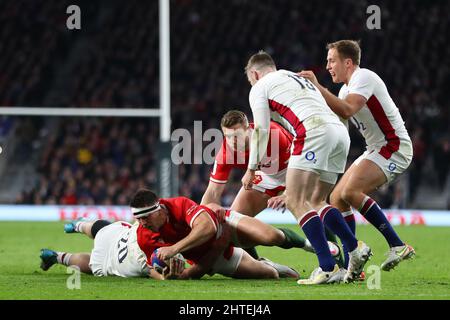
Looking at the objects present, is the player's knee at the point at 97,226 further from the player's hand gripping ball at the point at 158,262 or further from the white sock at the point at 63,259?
the player's hand gripping ball at the point at 158,262

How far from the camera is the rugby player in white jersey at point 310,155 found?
23.0 feet

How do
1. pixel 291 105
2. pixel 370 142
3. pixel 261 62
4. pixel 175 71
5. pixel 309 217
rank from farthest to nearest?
pixel 175 71, pixel 370 142, pixel 261 62, pixel 291 105, pixel 309 217

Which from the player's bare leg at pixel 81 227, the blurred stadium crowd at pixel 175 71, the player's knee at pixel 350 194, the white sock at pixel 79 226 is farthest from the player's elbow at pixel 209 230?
the blurred stadium crowd at pixel 175 71

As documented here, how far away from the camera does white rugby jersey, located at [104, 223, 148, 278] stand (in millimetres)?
7648

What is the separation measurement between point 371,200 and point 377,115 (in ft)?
2.18

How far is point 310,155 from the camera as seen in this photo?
23.2 feet

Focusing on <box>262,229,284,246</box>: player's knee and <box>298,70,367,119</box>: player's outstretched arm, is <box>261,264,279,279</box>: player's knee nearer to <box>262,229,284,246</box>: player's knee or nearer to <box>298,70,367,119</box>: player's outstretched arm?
<box>262,229,284,246</box>: player's knee

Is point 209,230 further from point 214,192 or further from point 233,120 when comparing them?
point 214,192

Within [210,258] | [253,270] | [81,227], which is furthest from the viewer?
[81,227]

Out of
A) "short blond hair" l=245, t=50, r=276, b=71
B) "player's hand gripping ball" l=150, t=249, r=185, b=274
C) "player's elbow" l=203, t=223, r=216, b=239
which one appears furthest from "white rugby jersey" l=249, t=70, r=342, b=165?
"player's hand gripping ball" l=150, t=249, r=185, b=274

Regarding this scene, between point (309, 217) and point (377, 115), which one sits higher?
point (377, 115)

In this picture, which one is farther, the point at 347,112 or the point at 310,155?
the point at 347,112

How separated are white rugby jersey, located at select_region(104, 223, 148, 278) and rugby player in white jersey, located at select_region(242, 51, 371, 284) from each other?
3.54 feet

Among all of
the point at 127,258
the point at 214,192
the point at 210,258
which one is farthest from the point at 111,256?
the point at 214,192
